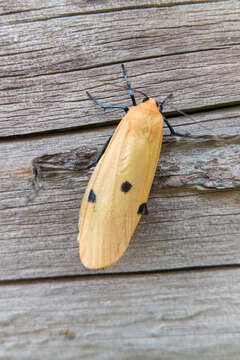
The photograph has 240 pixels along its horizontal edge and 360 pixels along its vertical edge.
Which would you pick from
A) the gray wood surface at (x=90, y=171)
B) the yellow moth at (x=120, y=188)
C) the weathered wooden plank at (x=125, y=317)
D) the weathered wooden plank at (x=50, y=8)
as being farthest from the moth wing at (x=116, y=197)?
the weathered wooden plank at (x=50, y=8)

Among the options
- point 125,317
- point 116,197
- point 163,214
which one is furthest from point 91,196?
point 125,317

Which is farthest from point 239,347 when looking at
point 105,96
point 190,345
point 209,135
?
point 105,96

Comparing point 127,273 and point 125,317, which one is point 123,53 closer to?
point 127,273

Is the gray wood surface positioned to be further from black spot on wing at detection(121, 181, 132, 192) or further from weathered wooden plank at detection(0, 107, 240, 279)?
black spot on wing at detection(121, 181, 132, 192)

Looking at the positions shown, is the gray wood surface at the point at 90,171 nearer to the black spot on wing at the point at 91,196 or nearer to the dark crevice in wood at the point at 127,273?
the dark crevice in wood at the point at 127,273

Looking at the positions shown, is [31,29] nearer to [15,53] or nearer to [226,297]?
[15,53]
